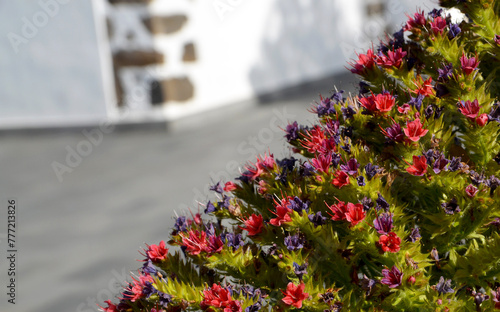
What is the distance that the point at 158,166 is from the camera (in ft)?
24.0

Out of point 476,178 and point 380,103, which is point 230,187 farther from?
point 476,178

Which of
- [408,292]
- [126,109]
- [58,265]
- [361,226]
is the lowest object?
[58,265]

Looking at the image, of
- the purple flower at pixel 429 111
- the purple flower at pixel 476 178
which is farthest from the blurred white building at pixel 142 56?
the purple flower at pixel 476 178

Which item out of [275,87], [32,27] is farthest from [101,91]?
[275,87]

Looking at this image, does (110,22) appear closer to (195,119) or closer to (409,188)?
(195,119)

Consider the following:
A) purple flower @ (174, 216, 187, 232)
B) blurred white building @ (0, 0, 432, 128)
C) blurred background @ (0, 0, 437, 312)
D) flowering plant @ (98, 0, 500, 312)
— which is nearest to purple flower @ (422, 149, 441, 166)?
flowering plant @ (98, 0, 500, 312)

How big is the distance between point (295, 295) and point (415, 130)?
0.51 meters

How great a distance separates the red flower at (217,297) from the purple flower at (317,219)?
277mm

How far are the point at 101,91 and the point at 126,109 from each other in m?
0.46

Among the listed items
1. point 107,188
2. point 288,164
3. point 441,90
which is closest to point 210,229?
point 288,164

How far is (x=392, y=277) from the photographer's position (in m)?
1.42

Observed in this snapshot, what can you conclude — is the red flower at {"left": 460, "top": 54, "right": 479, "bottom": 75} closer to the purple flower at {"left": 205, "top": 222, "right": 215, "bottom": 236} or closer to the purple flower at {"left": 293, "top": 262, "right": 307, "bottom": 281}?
the purple flower at {"left": 293, "top": 262, "right": 307, "bottom": 281}

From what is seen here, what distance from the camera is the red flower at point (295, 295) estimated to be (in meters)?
1.41

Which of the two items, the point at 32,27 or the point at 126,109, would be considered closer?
the point at 126,109
